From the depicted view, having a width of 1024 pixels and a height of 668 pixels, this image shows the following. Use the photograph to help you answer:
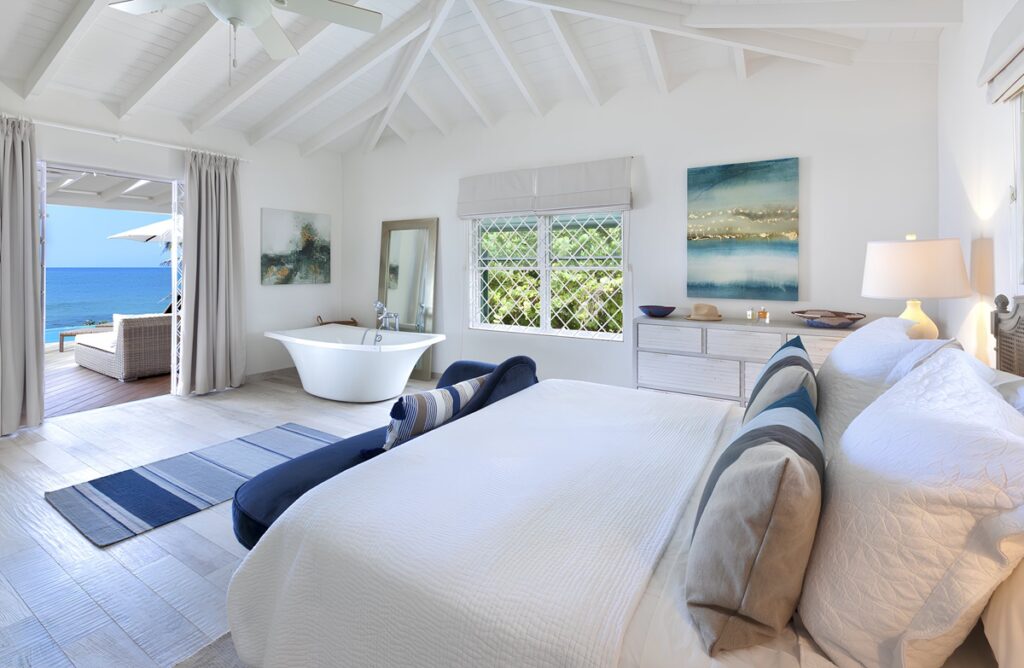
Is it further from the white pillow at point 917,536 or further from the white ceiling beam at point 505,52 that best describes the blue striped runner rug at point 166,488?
the white ceiling beam at point 505,52

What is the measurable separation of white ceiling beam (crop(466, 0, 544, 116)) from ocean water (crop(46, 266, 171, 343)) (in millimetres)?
10462

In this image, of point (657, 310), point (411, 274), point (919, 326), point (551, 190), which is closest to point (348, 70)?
point (551, 190)

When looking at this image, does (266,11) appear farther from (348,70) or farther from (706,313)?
(706,313)

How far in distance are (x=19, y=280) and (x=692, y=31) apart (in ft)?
16.3

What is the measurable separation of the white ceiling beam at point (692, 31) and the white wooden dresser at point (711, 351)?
178 centimetres

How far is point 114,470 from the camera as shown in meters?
3.14

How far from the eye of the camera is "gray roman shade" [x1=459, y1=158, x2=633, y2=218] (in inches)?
173

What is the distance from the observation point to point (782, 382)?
1.48 metres

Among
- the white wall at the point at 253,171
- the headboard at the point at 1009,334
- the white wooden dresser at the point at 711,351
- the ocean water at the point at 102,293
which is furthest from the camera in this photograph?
the ocean water at the point at 102,293

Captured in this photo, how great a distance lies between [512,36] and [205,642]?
4.12 meters

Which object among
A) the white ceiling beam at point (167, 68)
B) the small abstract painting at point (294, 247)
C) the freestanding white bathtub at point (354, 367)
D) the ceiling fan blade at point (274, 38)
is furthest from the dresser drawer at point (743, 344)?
the small abstract painting at point (294, 247)

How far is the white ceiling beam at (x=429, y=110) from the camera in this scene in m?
4.88

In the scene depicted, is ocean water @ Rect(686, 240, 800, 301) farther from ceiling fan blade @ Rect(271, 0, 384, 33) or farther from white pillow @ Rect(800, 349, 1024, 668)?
white pillow @ Rect(800, 349, 1024, 668)

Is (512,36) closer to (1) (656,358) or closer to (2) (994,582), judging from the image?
(1) (656,358)
